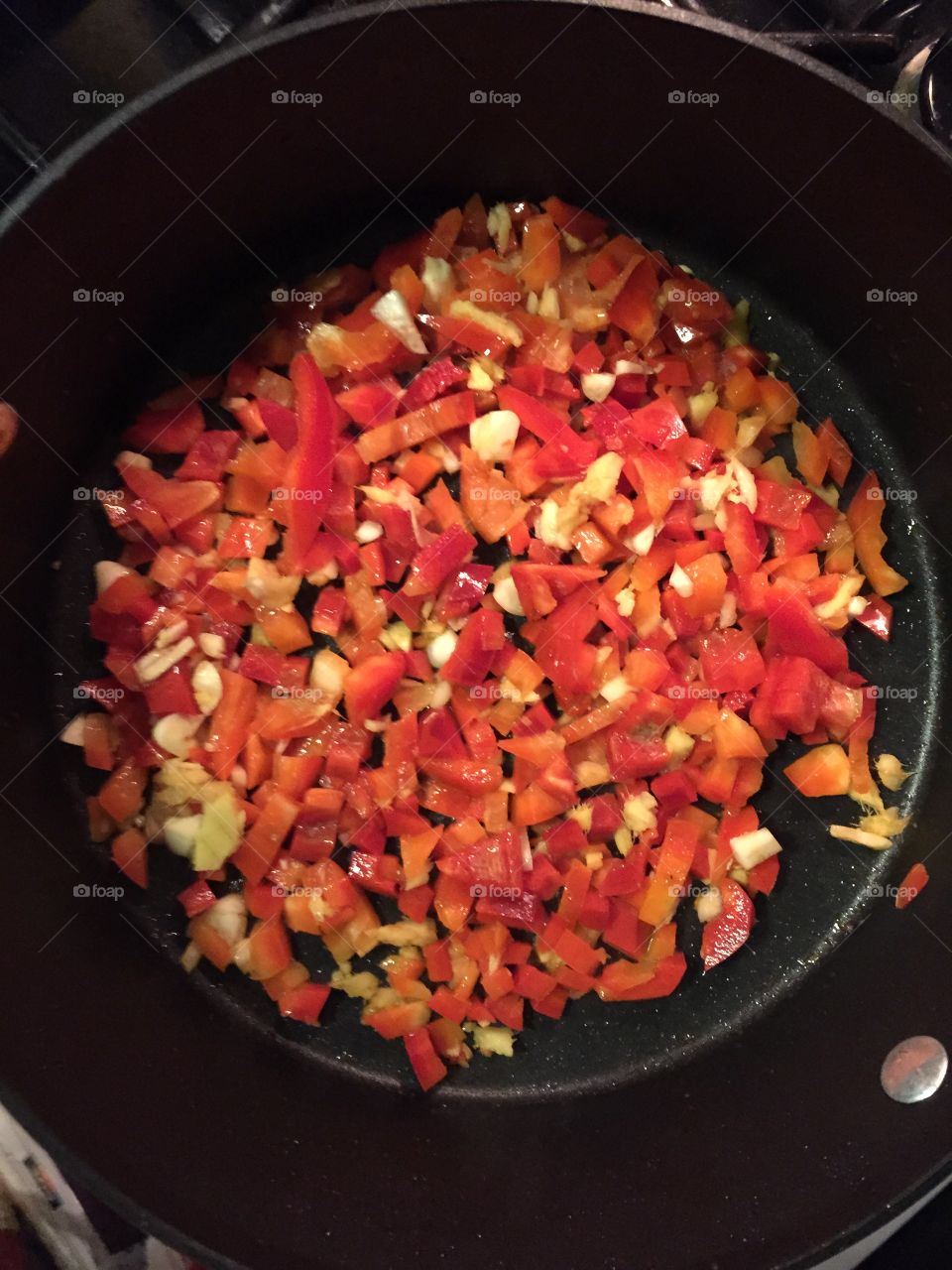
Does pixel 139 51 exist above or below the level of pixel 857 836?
above

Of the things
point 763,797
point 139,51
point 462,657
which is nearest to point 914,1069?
point 763,797

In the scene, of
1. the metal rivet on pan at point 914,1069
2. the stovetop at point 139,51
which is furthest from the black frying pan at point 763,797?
the stovetop at point 139,51

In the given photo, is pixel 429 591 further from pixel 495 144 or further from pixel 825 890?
pixel 825 890

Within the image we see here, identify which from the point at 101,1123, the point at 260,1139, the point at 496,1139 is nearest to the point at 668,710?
the point at 496,1139

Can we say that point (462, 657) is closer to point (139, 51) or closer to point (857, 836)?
point (857, 836)

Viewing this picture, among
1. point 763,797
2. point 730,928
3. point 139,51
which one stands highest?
point 139,51
